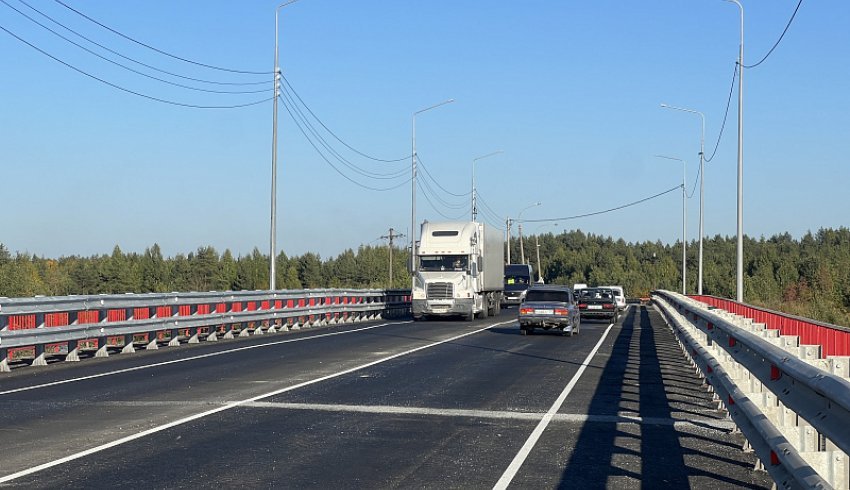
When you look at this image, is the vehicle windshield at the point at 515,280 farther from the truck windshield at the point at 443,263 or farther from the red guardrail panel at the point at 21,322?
the red guardrail panel at the point at 21,322

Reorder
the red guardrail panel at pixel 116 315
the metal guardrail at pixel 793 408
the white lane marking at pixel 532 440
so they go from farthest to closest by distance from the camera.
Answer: the red guardrail panel at pixel 116 315
the white lane marking at pixel 532 440
the metal guardrail at pixel 793 408

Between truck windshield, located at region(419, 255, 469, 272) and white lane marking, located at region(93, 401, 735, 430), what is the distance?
28580mm

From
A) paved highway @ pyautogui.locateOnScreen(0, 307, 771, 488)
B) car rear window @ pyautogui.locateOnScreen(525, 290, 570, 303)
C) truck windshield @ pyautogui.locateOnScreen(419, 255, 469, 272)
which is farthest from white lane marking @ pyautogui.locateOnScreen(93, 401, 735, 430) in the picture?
truck windshield @ pyautogui.locateOnScreen(419, 255, 469, 272)

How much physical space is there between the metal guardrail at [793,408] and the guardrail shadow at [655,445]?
463 mm

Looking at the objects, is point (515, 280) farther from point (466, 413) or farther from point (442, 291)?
point (466, 413)

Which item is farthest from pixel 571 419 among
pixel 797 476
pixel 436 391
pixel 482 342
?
pixel 482 342

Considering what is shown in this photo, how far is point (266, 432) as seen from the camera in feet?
35.6

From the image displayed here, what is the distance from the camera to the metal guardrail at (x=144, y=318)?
18.4 metres

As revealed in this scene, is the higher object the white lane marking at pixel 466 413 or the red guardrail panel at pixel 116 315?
the red guardrail panel at pixel 116 315

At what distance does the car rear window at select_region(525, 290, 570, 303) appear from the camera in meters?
32.6

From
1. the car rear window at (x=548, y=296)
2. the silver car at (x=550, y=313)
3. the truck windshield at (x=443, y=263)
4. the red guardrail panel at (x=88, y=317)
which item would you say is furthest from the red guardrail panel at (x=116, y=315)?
the truck windshield at (x=443, y=263)

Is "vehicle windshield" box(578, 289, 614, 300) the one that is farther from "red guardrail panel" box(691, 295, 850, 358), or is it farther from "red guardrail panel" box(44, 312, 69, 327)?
"red guardrail panel" box(44, 312, 69, 327)

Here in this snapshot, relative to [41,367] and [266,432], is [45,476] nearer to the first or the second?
[266,432]

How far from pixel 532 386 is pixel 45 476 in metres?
9.07
